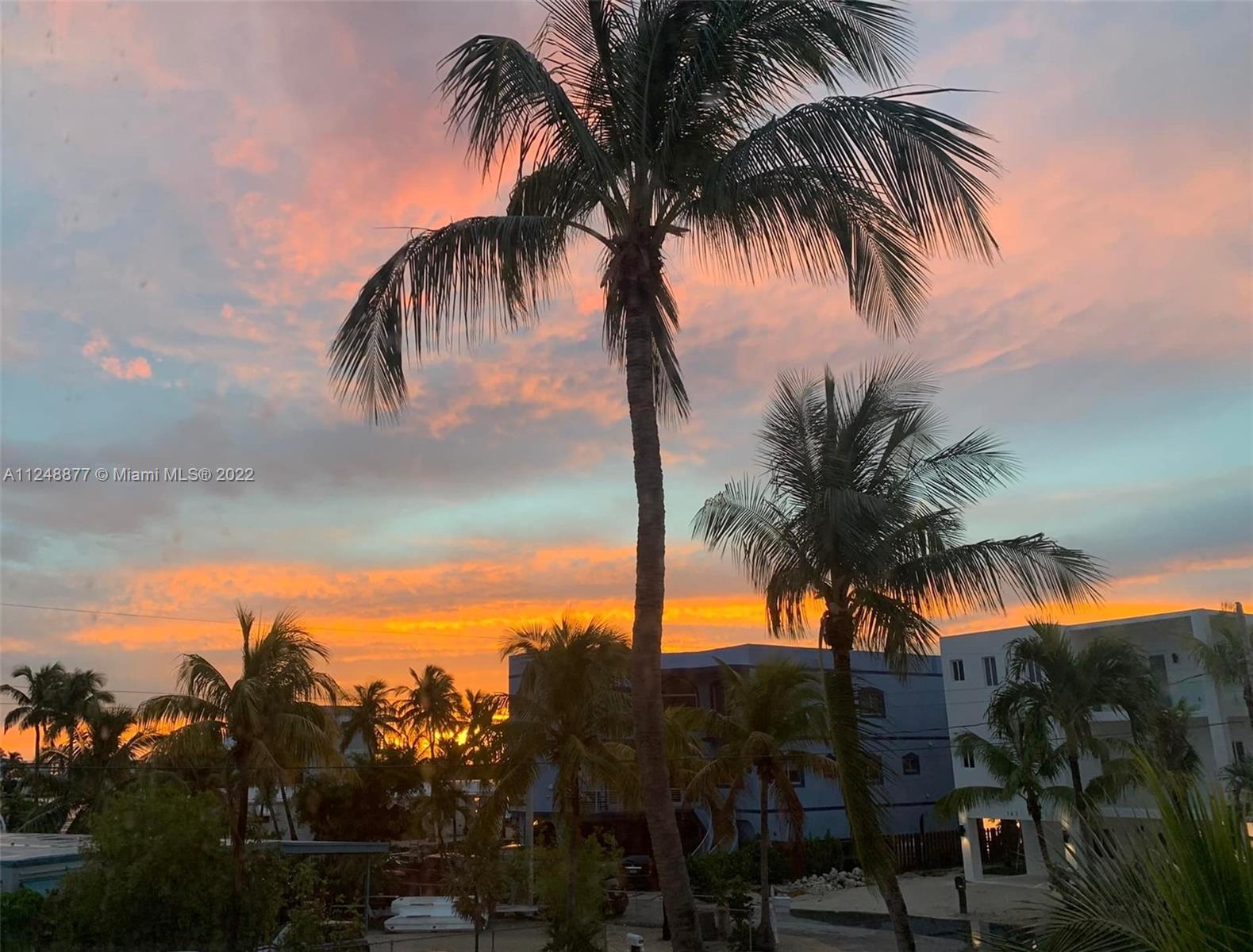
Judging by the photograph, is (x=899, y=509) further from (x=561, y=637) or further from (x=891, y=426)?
(x=561, y=637)

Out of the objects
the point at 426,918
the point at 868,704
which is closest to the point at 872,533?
the point at 868,704

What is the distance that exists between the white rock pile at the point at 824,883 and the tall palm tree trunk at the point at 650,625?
30.0 m

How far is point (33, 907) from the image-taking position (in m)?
14.5

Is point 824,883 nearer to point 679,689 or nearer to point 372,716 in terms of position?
point 679,689

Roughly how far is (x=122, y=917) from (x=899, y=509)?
11.4 m

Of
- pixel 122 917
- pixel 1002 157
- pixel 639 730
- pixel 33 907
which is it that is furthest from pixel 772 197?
pixel 33 907

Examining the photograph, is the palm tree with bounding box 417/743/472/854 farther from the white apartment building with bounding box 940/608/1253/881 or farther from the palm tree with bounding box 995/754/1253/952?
the palm tree with bounding box 995/754/1253/952

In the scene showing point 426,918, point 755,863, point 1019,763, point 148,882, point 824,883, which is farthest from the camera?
point 824,883

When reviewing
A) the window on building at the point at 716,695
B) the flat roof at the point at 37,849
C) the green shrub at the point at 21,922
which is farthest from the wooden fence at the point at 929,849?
the green shrub at the point at 21,922

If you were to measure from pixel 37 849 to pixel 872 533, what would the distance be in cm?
1686

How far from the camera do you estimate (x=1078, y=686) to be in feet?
75.5

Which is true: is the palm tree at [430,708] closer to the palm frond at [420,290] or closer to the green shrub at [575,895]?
the green shrub at [575,895]

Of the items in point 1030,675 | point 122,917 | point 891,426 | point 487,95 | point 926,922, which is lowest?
point 926,922

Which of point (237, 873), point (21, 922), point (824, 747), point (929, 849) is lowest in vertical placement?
point (929, 849)
